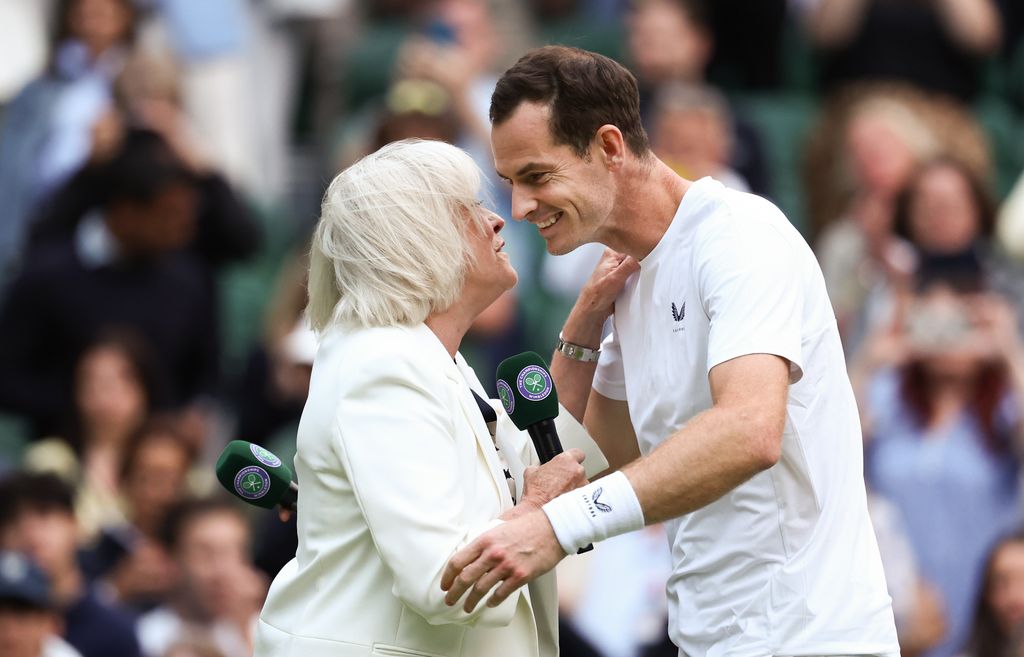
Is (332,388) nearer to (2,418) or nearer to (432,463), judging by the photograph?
(432,463)

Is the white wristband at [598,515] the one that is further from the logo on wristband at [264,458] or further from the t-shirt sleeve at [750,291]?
the logo on wristband at [264,458]

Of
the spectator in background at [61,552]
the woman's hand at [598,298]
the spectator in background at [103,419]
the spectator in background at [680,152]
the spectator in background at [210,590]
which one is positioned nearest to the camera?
the woman's hand at [598,298]

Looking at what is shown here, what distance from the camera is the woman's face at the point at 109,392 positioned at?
7.70 meters

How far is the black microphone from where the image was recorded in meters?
3.90

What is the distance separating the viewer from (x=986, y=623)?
6328 mm

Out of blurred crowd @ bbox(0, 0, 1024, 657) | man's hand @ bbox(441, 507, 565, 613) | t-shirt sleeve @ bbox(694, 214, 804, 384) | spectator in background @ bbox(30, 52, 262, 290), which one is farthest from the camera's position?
spectator in background @ bbox(30, 52, 262, 290)

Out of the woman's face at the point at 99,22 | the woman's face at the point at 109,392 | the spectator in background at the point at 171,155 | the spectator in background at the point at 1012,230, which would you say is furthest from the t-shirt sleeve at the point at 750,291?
the woman's face at the point at 99,22

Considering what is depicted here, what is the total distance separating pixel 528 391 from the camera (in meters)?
3.89

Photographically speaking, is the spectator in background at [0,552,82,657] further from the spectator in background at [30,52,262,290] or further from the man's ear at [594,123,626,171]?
the man's ear at [594,123,626,171]

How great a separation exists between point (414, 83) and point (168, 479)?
2318 millimetres

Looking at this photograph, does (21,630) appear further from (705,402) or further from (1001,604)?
(1001,604)

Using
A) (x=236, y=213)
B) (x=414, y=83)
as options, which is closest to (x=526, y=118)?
(x=414, y=83)

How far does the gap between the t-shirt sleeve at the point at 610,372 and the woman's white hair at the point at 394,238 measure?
1.91ft

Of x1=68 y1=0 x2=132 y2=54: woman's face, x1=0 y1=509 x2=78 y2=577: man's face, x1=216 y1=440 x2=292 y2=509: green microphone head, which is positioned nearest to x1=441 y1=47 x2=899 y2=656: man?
x1=216 y1=440 x2=292 y2=509: green microphone head
